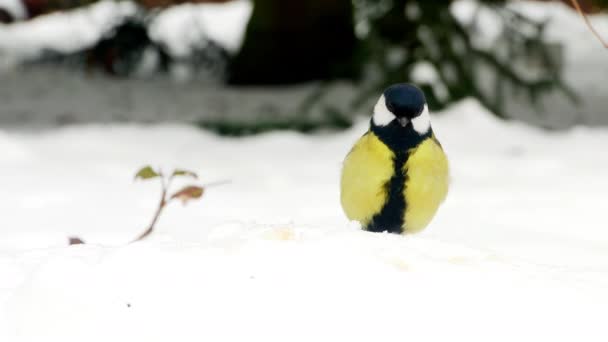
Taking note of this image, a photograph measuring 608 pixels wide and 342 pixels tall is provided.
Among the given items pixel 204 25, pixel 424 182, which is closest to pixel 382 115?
pixel 424 182

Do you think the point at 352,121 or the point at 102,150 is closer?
the point at 102,150

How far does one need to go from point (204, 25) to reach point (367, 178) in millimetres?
8218

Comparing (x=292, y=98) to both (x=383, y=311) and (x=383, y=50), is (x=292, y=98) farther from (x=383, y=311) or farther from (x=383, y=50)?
(x=383, y=311)

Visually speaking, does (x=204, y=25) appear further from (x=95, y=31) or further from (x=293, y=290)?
(x=293, y=290)

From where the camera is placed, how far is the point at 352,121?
6.17m

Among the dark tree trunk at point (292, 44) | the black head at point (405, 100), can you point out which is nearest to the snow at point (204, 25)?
the dark tree trunk at point (292, 44)

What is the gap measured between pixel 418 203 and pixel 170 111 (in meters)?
5.03

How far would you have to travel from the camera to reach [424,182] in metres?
2.27

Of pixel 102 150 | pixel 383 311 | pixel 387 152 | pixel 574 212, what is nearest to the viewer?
pixel 383 311

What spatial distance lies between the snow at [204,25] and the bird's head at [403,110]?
5962 mm

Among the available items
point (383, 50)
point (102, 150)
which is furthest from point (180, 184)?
point (383, 50)

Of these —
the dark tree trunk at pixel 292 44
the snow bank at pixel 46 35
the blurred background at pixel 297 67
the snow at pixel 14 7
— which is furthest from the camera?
the snow bank at pixel 46 35

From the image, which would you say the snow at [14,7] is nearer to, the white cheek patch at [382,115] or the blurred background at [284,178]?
the blurred background at [284,178]

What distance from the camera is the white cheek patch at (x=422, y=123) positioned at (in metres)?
2.24
